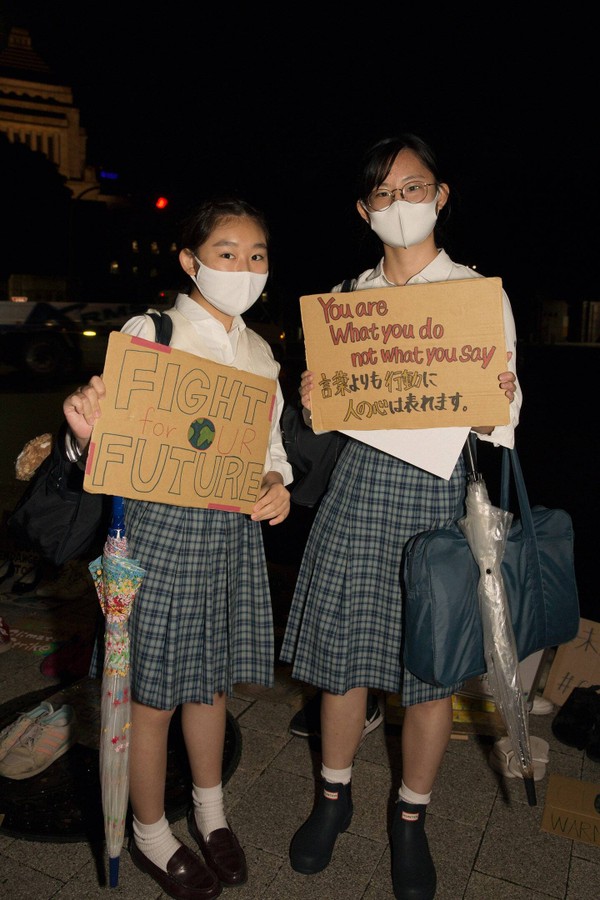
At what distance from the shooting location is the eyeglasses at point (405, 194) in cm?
226

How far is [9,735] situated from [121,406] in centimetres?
179

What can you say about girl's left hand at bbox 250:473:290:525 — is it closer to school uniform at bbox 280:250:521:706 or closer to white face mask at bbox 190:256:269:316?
school uniform at bbox 280:250:521:706

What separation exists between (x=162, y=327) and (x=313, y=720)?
6.49 ft

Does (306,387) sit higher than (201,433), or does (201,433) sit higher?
(306,387)

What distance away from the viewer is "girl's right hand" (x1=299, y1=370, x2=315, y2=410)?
7.79ft

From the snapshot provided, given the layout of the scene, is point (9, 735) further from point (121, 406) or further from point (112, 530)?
point (121, 406)

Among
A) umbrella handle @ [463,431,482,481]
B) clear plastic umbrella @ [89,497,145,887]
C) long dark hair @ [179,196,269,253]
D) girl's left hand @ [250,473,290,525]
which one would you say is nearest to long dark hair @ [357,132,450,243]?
long dark hair @ [179,196,269,253]

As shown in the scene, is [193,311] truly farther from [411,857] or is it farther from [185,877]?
[411,857]

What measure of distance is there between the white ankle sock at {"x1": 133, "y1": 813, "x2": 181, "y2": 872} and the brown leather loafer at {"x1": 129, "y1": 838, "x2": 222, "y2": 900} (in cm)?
2

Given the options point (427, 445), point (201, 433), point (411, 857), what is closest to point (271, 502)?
point (201, 433)

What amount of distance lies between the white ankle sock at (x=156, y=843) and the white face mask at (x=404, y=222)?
6.55 ft

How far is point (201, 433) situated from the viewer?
2.16 meters

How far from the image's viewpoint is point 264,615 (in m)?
2.47

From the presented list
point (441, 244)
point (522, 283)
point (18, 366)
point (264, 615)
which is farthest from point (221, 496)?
point (522, 283)
